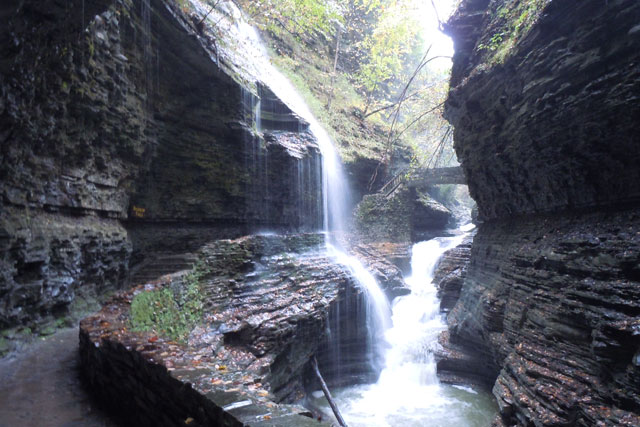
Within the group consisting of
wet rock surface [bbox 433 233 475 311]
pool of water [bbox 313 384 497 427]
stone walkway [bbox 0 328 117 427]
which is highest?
stone walkway [bbox 0 328 117 427]

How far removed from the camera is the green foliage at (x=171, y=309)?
6474 mm

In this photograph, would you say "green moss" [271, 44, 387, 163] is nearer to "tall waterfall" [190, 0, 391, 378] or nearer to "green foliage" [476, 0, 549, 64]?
"tall waterfall" [190, 0, 391, 378]

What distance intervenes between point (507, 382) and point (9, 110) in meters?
10.5

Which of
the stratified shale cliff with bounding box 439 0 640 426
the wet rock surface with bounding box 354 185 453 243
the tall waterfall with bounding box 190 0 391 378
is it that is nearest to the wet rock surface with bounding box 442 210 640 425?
the stratified shale cliff with bounding box 439 0 640 426

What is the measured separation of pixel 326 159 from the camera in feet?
53.0

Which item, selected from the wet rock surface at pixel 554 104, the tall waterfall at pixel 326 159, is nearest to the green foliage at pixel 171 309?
the tall waterfall at pixel 326 159

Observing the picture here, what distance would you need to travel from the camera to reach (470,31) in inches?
386

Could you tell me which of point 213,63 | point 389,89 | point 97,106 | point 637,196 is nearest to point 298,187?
point 213,63

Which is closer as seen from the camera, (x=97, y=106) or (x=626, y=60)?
(x=626, y=60)

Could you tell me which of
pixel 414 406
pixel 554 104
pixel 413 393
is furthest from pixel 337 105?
pixel 414 406

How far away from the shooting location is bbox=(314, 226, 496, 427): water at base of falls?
8.17 meters

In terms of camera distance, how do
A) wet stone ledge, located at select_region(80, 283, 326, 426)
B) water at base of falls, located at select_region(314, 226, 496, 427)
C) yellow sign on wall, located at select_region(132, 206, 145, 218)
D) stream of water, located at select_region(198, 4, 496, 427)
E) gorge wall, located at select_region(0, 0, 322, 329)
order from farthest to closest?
yellow sign on wall, located at select_region(132, 206, 145, 218), stream of water, located at select_region(198, 4, 496, 427), water at base of falls, located at select_region(314, 226, 496, 427), gorge wall, located at select_region(0, 0, 322, 329), wet stone ledge, located at select_region(80, 283, 326, 426)

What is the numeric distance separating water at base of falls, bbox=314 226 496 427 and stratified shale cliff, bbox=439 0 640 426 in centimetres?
136

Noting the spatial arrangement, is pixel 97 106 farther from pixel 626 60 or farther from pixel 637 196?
pixel 637 196
